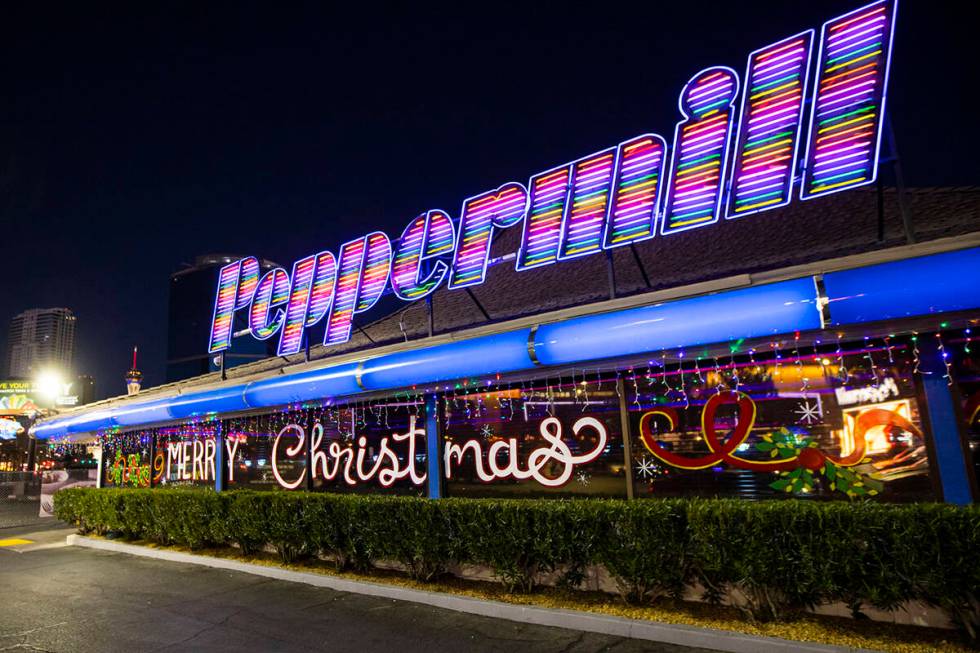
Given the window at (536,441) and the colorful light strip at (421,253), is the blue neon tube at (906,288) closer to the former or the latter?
the window at (536,441)

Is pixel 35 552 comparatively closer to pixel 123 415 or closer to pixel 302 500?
pixel 123 415

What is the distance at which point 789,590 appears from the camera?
5.70 m

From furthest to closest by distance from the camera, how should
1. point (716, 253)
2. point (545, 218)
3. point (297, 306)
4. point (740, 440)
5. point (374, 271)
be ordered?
1. point (297, 306)
2. point (374, 271)
3. point (716, 253)
4. point (545, 218)
5. point (740, 440)

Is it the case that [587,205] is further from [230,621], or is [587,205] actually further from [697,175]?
[230,621]

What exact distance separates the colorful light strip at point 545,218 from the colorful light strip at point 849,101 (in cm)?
327

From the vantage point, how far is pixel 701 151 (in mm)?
7660

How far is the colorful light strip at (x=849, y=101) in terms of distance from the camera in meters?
6.50

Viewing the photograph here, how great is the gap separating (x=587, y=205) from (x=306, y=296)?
6.26m

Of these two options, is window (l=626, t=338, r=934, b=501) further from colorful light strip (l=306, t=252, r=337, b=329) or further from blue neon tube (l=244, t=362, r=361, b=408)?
colorful light strip (l=306, t=252, r=337, b=329)

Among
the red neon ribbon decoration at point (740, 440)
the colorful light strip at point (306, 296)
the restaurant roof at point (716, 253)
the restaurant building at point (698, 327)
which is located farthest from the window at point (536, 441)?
the colorful light strip at point (306, 296)

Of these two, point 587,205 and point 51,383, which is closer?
point 587,205

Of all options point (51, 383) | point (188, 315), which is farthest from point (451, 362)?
point (188, 315)

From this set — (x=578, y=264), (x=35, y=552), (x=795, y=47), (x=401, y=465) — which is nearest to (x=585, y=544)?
(x=401, y=465)

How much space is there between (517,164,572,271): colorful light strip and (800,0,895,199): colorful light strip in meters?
3.27
